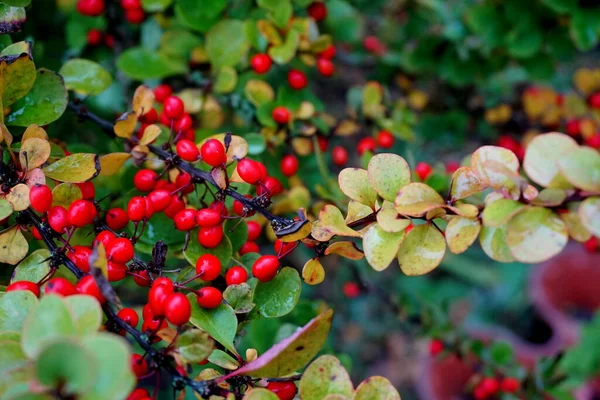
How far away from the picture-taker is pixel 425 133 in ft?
5.34

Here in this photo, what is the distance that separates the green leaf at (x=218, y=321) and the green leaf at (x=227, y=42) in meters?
0.55

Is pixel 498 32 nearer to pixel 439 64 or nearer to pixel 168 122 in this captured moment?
pixel 439 64

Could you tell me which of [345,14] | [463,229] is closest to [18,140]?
[463,229]

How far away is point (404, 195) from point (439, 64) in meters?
1.03

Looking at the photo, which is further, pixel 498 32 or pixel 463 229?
pixel 498 32

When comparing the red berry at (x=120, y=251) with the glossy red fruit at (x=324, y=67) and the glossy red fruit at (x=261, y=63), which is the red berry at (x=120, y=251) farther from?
the glossy red fruit at (x=324, y=67)

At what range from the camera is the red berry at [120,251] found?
67cm

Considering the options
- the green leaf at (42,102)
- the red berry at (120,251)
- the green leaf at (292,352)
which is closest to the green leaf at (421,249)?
the green leaf at (292,352)

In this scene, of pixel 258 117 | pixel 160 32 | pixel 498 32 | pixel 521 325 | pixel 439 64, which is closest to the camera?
pixel 258 117

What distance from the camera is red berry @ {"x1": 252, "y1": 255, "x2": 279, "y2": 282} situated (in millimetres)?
739

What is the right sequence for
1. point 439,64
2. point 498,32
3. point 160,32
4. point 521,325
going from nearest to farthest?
point 160,32
point 498,32
point 439,64
point 521,325

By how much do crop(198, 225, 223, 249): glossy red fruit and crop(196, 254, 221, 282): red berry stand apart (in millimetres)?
34

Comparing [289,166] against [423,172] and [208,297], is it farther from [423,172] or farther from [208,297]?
[208,297]

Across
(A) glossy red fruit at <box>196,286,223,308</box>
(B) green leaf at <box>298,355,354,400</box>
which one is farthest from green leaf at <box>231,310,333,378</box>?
(A) glossy red fruit at <box>196,286,223,308</box>
